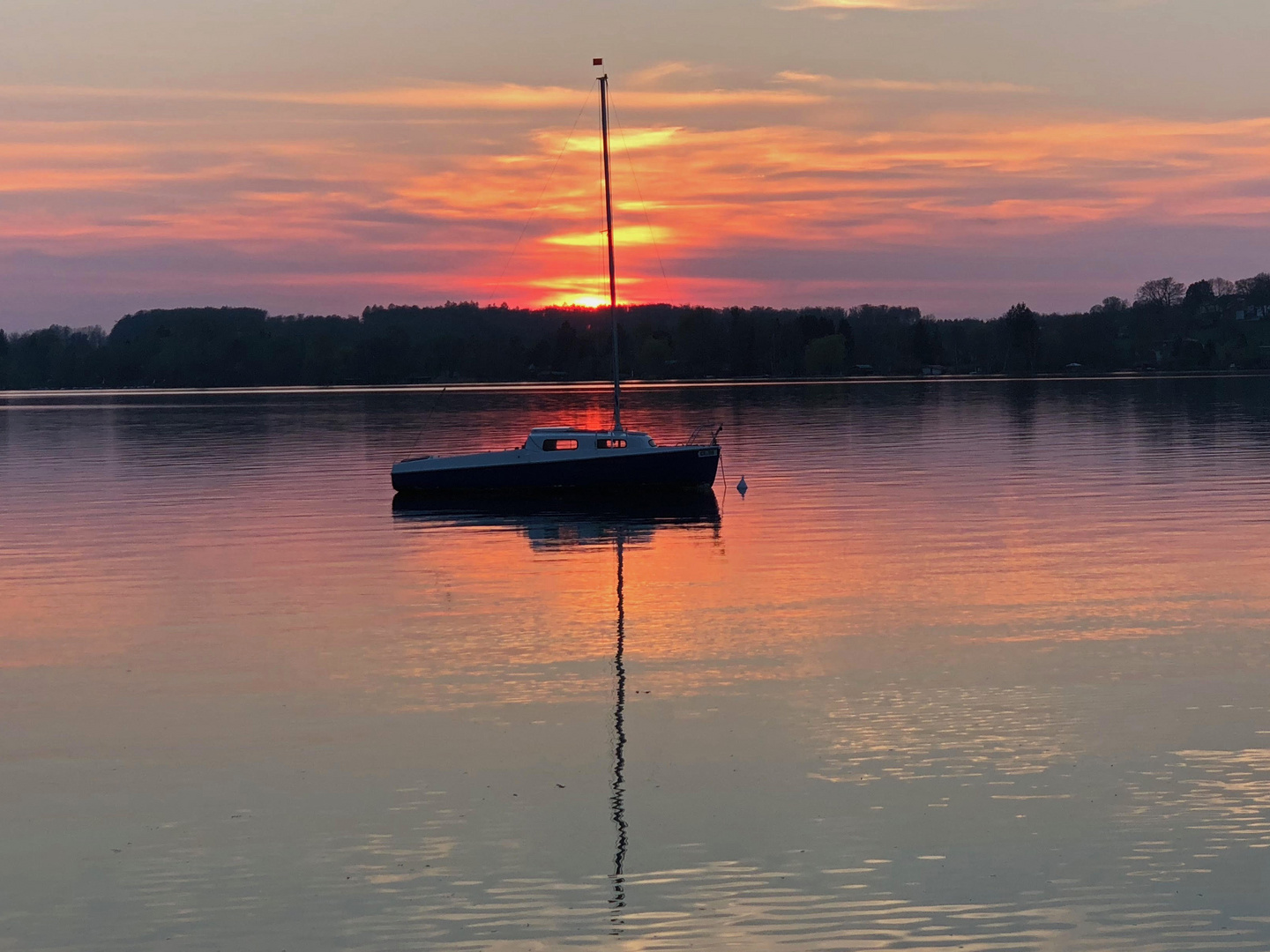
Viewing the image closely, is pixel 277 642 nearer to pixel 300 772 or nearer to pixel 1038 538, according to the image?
pixel 300 772

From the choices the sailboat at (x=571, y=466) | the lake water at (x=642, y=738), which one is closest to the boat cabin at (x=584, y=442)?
the sailboat at (x=571, y=466)

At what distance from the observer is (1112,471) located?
241ft

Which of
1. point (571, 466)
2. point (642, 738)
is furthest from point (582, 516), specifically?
point (642, 738)

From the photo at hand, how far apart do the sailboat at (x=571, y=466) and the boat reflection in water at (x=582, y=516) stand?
31.0 inches

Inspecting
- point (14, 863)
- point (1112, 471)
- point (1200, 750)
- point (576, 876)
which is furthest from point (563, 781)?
point (1112, 471)

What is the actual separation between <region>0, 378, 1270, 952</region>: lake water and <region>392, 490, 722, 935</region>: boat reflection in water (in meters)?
0.85

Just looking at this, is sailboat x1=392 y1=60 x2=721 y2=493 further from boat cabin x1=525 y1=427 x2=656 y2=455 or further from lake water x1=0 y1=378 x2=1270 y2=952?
lake water x1=0 y1=378 x2=1270 y2=952

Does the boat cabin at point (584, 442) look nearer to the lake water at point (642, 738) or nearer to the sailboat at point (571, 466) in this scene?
the sailboat at point (571, 466)

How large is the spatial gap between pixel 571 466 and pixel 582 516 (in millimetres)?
5131

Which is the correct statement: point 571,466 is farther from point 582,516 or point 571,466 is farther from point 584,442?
point 582,516

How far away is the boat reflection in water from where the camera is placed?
49219mm

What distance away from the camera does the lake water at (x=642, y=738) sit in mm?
14883

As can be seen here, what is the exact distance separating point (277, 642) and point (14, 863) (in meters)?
13.3

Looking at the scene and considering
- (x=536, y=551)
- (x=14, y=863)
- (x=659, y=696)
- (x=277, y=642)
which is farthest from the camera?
(x=536, y=551)
